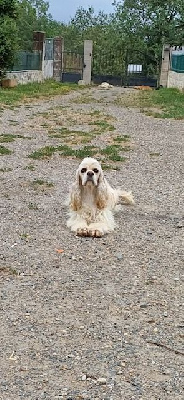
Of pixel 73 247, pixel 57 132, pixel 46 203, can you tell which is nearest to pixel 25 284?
pixel 73 247

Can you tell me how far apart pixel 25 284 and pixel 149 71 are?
101 ft

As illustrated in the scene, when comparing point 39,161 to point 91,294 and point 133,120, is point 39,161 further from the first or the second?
point 133,120

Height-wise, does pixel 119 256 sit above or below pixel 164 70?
below

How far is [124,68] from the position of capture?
3419 centimetres

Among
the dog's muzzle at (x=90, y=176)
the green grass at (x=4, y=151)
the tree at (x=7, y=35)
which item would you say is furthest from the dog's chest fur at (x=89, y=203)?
the tree at (x=7, y=35)

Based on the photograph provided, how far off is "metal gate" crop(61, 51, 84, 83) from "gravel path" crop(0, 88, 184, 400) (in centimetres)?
2474

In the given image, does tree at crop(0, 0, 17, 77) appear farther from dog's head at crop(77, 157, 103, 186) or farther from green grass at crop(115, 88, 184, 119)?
dog's head at crop(77, 157, 103, 186)

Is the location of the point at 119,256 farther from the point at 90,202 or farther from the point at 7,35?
the point at 7,35

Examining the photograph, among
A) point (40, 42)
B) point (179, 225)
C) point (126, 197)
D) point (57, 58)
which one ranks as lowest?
point (179, 225)

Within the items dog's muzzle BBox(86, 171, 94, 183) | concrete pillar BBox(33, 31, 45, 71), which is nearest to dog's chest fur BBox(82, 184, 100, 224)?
dog's muzzle BBox(86, 171, 94, 183)

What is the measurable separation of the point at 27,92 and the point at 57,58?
10.7m

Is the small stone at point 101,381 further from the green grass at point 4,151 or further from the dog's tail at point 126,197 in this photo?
the green grass at point 4,151

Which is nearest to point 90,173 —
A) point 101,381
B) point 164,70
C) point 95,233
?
point 95,233

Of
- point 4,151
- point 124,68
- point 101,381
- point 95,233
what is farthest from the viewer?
point 124,68
